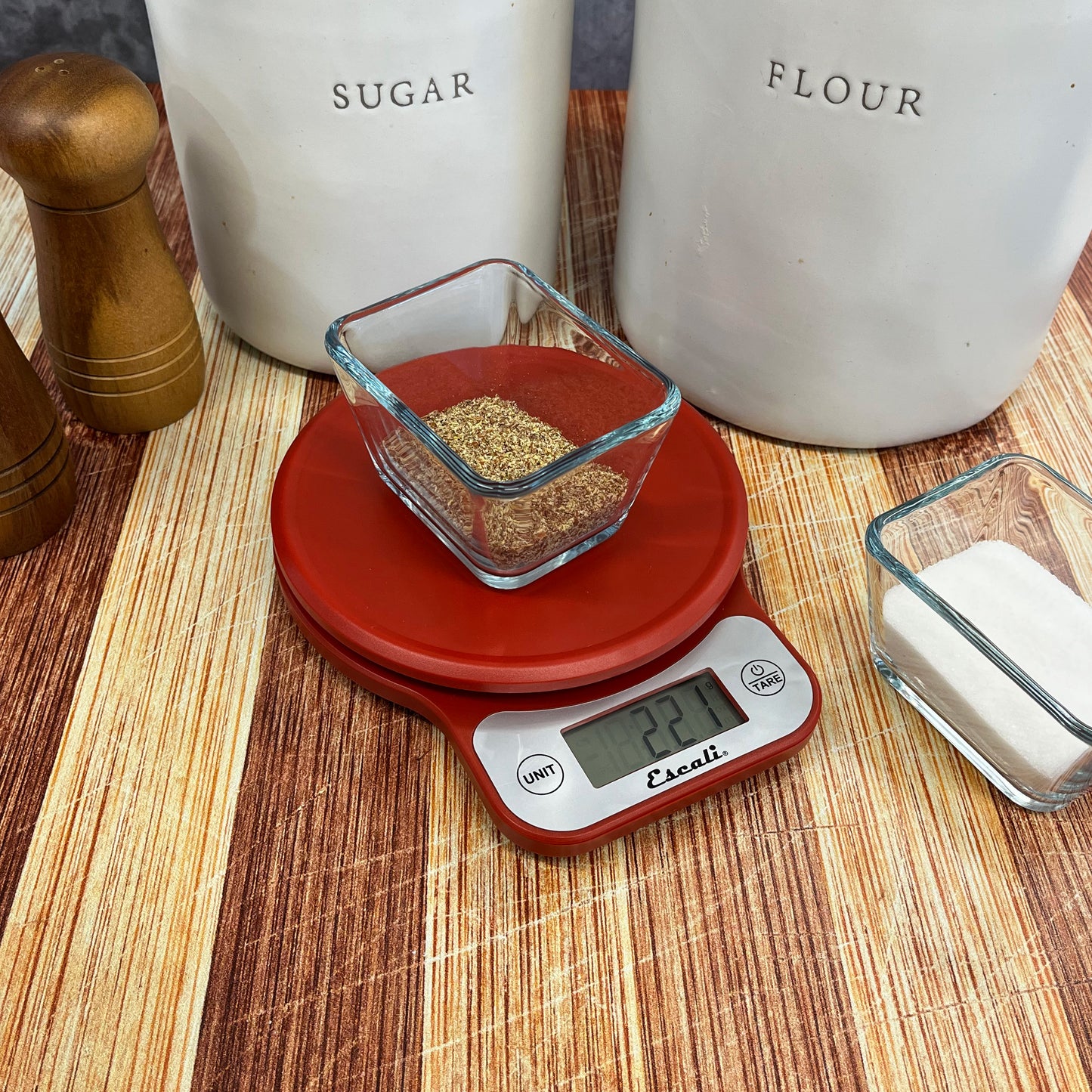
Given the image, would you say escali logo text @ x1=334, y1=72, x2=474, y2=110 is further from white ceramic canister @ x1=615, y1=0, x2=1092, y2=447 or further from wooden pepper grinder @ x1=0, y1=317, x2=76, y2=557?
wooden pepper grinder @ x1=0, y1=317, x2=76, y2=557

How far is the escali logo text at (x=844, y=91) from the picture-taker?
509 mm

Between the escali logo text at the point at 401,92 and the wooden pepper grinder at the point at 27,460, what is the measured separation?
0.22 metres

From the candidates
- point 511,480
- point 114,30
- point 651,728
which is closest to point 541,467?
point 511,480

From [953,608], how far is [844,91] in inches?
10.1

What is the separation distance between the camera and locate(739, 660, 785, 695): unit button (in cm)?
52

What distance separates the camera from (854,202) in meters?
0.55

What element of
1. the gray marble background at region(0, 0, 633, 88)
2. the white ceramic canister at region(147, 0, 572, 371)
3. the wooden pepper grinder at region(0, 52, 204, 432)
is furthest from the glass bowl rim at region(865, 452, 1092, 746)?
the gray marble background at region(0, 0, 633, 88)

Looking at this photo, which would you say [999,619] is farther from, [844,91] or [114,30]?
[114,30]

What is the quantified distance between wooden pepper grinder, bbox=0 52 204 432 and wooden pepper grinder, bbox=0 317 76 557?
6 centimetres

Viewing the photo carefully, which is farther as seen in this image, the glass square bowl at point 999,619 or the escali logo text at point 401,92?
the escali logo text at point 401,92

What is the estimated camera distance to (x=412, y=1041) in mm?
429

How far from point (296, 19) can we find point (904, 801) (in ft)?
1.66

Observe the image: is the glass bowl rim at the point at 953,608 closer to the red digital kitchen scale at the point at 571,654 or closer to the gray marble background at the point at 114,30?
the red digital kitchen scale at the point at 571,654

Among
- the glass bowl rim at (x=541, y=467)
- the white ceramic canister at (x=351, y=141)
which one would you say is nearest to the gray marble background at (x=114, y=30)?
the white ceramic canister at (x=351, y=141)
